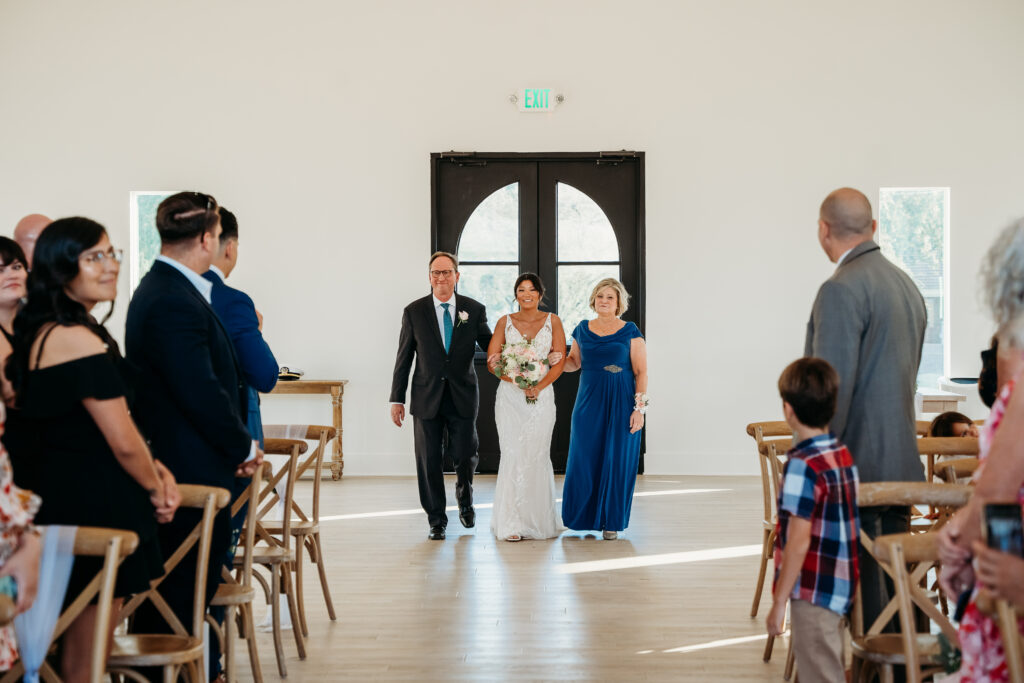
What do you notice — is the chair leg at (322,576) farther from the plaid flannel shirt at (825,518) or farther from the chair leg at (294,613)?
the plaid flannel shirt at (825,518)

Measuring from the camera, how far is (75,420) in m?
2.61

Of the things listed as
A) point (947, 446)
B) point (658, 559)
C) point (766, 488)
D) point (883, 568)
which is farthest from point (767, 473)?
point (658, 559)

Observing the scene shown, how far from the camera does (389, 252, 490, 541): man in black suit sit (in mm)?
6656

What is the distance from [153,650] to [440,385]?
404cm

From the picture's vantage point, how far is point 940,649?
104 inches

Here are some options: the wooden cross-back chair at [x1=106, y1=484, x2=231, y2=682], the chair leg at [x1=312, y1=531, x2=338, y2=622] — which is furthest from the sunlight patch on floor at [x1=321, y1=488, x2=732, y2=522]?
the wooden cross-back chair at [x1=106, y1=484, x2=231, y2=682]

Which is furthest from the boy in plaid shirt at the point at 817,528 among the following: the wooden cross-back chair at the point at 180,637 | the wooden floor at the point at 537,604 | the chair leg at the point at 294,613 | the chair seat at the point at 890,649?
the chair leg at the point at 294,613

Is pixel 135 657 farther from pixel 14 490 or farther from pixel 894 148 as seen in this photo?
pixel 894 148

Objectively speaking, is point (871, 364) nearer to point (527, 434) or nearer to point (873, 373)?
point (873, 373)

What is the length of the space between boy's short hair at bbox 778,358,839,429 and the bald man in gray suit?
1.78 ft

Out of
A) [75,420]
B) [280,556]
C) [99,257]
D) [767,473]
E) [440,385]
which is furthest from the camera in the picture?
[440,385]

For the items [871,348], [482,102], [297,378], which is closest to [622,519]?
[871,348]

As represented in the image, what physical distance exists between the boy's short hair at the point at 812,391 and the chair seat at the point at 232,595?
1862 millimetres

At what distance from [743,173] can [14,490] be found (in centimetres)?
820
